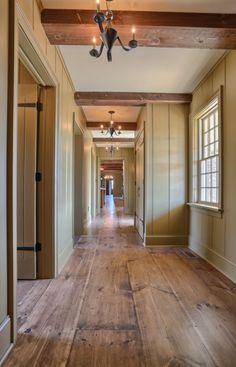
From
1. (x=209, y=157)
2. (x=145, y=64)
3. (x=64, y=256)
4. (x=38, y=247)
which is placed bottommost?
(x=64, y=256)

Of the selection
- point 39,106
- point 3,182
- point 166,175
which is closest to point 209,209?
point 166,175

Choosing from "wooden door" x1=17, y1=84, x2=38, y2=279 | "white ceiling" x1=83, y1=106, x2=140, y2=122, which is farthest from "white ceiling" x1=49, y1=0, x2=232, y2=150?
"white ceiling" x1=83, y1=106, x2=140, y2=122

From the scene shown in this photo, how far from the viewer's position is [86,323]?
207 centimetres

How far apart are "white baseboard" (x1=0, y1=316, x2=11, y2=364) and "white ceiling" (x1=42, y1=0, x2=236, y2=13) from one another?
269 cm

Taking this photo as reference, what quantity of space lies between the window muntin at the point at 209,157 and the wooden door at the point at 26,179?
247 centimetres

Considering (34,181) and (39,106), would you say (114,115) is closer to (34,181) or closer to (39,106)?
(39,106)

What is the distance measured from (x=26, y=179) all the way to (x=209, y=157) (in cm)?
274

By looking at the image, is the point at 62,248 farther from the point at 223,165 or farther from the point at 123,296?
the point at 223,165

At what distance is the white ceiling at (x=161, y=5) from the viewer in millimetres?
2352

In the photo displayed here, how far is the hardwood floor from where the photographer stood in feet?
5.46

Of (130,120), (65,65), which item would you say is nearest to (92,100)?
(65,65)

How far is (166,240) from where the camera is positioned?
4828 mm

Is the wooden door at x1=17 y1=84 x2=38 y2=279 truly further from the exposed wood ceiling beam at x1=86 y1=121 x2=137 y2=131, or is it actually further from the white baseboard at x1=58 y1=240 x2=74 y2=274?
the exposed wood ceiling beam at x1=86 y1=121 x2=137 y2=131

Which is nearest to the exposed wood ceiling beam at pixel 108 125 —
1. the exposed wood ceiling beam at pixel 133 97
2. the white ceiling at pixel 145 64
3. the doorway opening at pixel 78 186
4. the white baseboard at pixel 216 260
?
the doorway opening at pixel 78 186
